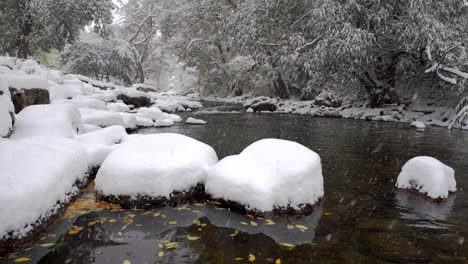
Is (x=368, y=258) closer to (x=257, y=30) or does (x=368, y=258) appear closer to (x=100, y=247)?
(x=100, y=247)

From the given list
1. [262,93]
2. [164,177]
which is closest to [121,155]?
[164,177]

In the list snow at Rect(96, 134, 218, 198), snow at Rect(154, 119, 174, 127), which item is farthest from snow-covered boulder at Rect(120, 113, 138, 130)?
snow at Rect(96, 134, 218, 198)

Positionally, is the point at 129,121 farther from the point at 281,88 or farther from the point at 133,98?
the point at 281,88

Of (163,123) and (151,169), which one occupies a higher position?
(151,169)

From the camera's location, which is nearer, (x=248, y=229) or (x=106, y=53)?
(x=248, y=229)

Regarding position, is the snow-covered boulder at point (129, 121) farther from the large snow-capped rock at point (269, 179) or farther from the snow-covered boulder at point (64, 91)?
the large snow-capped rock at point (269, 179)

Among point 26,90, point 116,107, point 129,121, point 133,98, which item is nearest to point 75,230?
point 26,90

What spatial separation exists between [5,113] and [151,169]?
3.00 metres

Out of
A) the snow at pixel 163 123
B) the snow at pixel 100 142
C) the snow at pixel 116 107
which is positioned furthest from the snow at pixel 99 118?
the snow at pixel 116 107

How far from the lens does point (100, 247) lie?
3988 mm

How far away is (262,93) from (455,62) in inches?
771

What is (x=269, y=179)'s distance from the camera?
16.5ft

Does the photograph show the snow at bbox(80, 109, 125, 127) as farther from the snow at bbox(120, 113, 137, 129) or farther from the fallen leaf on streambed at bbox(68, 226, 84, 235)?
the fallen leaf on streambed at bbox(68, 226, 84, 235)

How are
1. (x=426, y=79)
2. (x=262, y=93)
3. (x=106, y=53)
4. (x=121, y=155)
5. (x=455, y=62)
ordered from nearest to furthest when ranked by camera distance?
(x=121, y=155) < (x=455, y=62) < (x=426, y=79) < (x=106, y=53) < (x=262, y=93)
